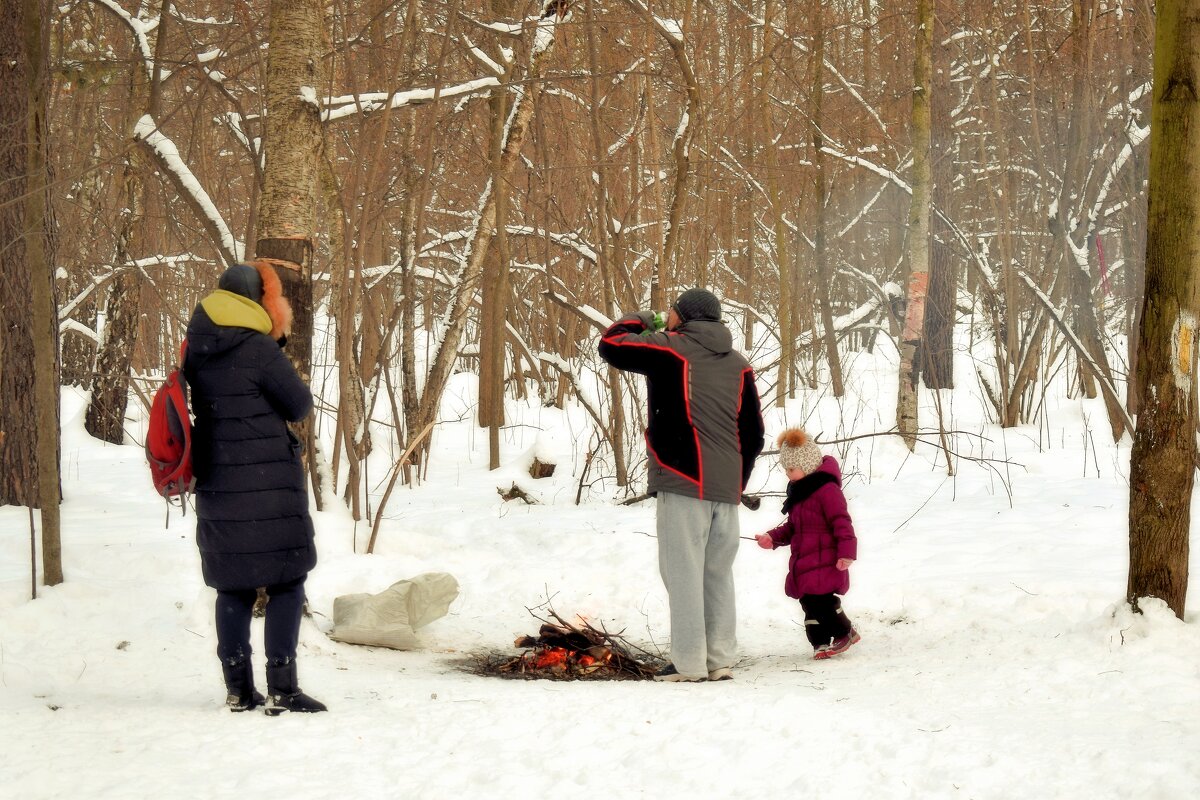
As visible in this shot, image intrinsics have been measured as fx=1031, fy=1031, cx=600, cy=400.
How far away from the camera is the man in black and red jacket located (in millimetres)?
4480

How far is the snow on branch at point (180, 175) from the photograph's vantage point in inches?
222

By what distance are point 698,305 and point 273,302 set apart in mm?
1875

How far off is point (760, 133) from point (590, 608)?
42.9 ft

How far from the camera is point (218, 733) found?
10.9 feet

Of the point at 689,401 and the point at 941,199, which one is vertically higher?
the point at 941,199

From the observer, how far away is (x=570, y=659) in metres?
5.00

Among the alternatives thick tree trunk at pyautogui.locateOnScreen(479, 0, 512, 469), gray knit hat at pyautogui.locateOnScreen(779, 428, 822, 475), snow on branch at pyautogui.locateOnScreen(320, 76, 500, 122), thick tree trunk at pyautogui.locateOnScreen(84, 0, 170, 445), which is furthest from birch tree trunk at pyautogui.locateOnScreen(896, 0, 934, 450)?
thick tree trunk at pyautogui.locateOnScreen(84, 0, 170, 445)

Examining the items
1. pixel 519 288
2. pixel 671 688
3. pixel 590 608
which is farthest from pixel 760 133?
pixel 671 688

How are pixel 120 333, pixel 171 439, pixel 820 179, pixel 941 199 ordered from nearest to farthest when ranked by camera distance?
pixel 171 439
pixel 120 333
pixel 820 179
pixel 941 199

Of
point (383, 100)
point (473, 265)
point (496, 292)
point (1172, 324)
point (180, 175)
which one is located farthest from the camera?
point (496, 292)

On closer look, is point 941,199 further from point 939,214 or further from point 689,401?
point 689,401

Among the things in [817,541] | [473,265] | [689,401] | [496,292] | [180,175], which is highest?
[180,175]

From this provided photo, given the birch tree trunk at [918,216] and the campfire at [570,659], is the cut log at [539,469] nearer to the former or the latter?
the birch tree trunk at [918,216]

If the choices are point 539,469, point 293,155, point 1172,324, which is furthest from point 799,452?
point 539,469
